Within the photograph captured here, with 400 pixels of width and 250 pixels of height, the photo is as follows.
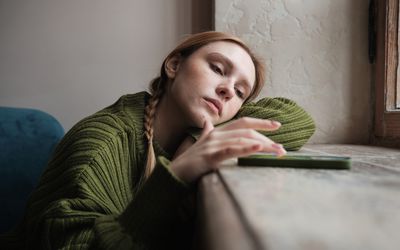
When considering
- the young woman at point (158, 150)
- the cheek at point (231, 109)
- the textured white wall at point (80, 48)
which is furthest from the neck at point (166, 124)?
the textured white wall at point (80, 48)

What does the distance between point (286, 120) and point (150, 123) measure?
0.31 meters

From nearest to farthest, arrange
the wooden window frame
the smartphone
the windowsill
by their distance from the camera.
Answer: the windowsill
the smartphone
the wooden window frame

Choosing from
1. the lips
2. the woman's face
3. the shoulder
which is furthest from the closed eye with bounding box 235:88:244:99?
the shoulder

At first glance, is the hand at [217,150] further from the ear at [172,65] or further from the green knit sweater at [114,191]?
the ear at [172,65]

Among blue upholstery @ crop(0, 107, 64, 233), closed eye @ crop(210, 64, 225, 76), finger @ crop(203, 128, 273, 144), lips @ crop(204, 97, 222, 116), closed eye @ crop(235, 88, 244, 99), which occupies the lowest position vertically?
blue upholstery @ crop(0, 107, 64, 233)

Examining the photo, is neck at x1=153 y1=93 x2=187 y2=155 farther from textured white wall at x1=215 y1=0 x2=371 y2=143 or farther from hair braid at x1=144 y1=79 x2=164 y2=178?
textured white wall at x1=215 y1=0 x2=371 y2=143

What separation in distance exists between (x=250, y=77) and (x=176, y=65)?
19cm

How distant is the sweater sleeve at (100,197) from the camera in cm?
50

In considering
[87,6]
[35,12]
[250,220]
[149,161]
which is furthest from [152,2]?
[250,220]

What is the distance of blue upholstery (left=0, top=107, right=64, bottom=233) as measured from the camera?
3.63 ft

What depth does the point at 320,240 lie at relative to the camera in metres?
0.19

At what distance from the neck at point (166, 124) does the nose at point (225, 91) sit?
0.13 metres

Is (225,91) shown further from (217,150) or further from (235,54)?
(217,150)

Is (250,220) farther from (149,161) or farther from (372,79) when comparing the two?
(372,79)
